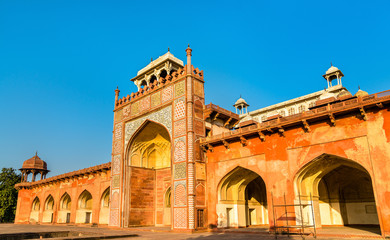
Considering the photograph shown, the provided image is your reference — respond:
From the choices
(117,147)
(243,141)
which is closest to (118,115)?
(117,147)

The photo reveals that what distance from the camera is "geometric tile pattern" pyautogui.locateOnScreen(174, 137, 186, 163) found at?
18419 millimetres

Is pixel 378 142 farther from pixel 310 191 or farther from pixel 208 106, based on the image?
pixel 208 106

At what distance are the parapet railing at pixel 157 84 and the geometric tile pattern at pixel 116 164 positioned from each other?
4.38 m

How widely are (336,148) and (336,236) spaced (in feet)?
12.5

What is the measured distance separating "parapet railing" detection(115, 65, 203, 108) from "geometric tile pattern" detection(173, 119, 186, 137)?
10.3 ft

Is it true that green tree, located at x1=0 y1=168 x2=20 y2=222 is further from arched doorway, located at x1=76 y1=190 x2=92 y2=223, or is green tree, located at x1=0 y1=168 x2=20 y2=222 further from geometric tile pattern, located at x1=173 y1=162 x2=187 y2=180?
geometric tile pattern, located at x1=173 y1=162 x2=187 y2=180

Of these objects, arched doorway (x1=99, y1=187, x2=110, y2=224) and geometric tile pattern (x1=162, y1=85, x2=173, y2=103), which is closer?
geometric tile pattern (x1=162, y1=85, x2=173, y2=103)

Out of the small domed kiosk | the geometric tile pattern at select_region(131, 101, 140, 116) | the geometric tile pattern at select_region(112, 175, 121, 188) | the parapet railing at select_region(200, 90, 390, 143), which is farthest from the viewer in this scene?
the small domed kiosk

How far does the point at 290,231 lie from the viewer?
46.9 ft

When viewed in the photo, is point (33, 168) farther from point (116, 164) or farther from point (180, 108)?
point (180, 108)

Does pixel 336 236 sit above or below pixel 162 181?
below

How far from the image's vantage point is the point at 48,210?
35.5 meters

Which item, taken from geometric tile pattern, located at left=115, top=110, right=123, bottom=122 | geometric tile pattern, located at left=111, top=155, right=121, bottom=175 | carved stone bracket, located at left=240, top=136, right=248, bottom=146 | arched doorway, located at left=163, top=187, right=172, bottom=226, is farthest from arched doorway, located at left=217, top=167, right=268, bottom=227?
geometric tile pattern, located at left=115, top=110, right=123, bottom=122

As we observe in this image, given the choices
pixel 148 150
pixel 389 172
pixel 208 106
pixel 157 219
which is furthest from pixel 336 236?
pixel 148 150
